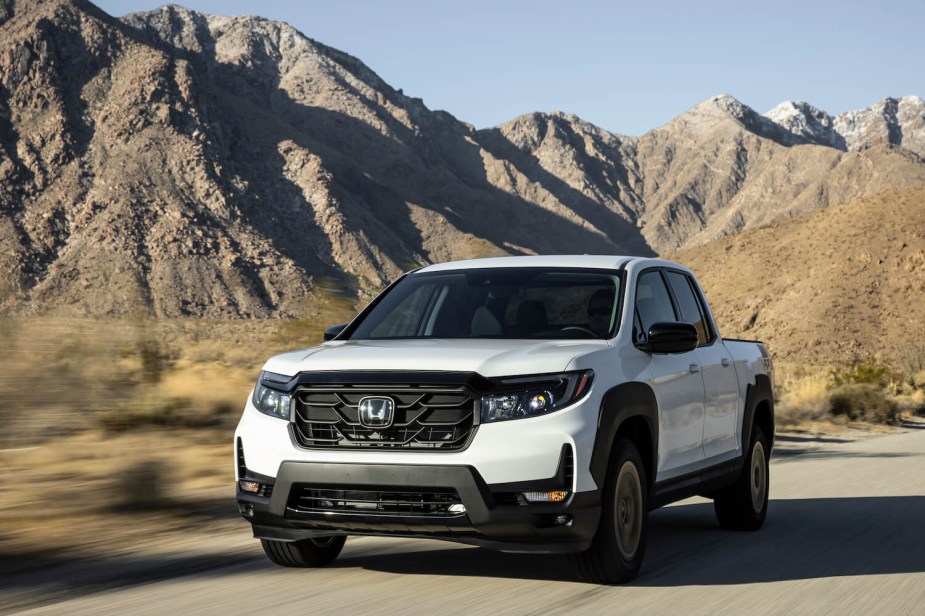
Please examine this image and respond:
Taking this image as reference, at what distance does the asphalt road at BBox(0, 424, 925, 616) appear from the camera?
6.18 m

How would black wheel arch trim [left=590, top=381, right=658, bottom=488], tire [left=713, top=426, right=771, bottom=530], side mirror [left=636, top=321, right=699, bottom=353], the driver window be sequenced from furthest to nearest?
tire [left=713, top=426, right=771, bottom=530]
the driver window
side mirror [left=636, top=321, right=699, bottom=353]
black wheel arch trim [left=590, top=381, right=658, bottom=488]

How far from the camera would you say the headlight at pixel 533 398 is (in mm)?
6023

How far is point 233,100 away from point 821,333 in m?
78.2

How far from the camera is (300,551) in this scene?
705 centimetres

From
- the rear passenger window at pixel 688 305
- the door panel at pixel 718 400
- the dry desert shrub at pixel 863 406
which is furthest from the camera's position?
the dry desert shrub at pixel 863 406

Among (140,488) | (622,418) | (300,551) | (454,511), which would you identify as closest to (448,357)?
(454,511)

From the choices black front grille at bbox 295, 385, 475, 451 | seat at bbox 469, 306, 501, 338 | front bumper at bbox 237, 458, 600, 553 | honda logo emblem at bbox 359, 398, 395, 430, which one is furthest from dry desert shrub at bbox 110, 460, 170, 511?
honda logo emblem at bbox 359, 398, 395, 430

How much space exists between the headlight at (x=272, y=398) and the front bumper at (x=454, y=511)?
0.30 m

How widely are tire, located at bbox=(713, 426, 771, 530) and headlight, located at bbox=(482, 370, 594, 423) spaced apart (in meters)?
3.16

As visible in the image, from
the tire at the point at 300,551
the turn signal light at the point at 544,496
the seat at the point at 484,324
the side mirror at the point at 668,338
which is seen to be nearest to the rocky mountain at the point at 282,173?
the tire at the point at 300,551

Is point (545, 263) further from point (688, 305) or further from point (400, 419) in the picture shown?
point (400, 419)

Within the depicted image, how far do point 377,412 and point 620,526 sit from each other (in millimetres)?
1469

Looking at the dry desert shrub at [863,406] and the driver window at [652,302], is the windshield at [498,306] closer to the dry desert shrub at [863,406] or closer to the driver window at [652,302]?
the driver window at [652,302]

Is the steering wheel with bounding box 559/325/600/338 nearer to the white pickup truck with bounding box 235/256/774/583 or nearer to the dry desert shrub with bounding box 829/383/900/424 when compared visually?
the white pickup truck with bounding box 235/256/774/583
